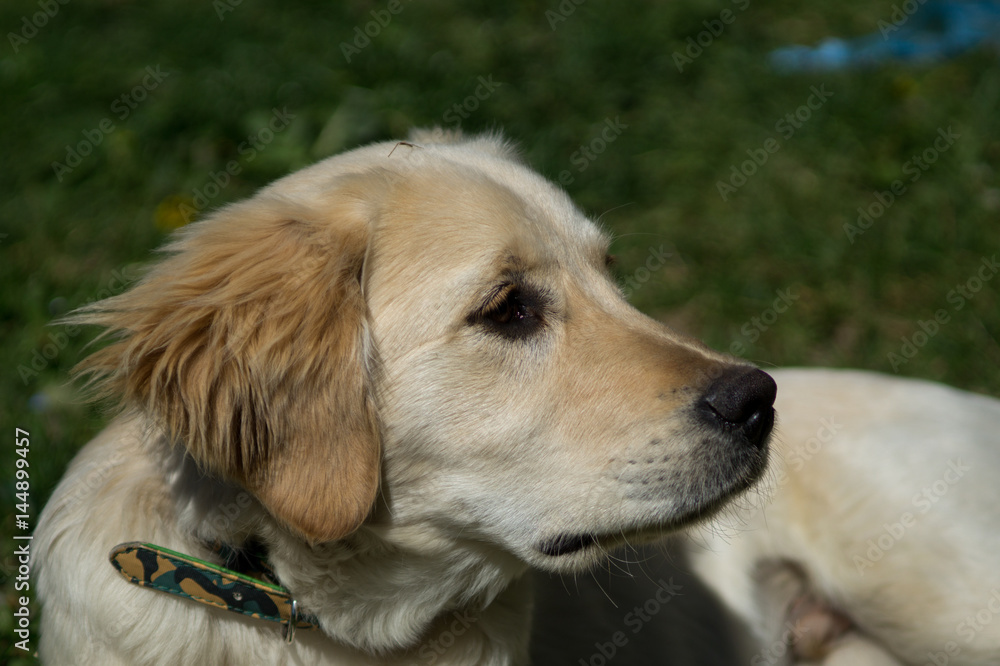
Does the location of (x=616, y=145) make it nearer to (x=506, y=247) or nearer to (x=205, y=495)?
(x=506, y=247)

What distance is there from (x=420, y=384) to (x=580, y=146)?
382 centimetres

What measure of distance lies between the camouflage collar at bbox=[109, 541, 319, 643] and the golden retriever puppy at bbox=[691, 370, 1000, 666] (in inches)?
60.3

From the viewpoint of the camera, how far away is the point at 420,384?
2133mm

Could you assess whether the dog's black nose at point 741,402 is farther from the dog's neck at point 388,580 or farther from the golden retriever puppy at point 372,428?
the dog's neck at point 388,580

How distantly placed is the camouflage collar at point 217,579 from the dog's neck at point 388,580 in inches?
1.6

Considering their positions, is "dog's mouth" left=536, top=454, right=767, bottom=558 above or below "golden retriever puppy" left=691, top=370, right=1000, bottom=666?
above

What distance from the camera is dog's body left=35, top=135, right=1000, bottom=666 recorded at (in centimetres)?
204

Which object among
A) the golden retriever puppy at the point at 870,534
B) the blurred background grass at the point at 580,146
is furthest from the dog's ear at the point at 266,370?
the blurred background grass at the point at 580,146

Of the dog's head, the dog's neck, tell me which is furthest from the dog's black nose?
the dog's neck

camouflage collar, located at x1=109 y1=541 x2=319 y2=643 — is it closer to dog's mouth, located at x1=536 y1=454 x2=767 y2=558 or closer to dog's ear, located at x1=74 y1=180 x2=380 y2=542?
dog's ear, located at x1=74 y1=180 x2=380 y2=542

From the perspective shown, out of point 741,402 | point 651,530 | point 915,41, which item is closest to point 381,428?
point 651,530

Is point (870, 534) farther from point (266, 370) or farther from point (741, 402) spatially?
point (266, 370)

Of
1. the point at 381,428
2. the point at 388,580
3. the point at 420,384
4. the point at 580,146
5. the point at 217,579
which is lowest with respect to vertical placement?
the point at 580,146

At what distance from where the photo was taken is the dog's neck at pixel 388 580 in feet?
6.98
